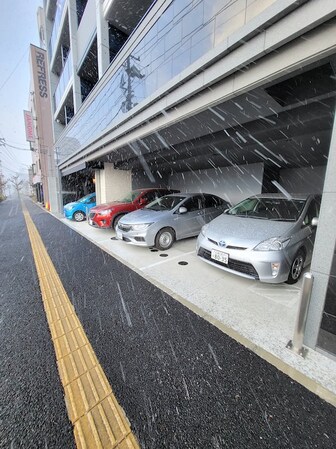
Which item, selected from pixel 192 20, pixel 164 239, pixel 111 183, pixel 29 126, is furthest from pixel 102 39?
pixel 29 126

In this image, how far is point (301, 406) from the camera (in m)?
1.41

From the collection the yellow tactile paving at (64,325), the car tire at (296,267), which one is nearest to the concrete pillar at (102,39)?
the yellow tactile paving at (64,325)

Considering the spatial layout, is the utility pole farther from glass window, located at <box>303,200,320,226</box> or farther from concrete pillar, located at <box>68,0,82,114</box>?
concrete pillar, located at <box>68,0,82,114</box>

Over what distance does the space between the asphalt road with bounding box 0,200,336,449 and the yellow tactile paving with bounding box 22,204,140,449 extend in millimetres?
56

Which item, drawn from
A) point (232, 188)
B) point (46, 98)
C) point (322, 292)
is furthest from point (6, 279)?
point (46, 98)

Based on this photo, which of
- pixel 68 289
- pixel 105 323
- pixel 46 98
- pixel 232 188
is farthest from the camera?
pixel 46 98

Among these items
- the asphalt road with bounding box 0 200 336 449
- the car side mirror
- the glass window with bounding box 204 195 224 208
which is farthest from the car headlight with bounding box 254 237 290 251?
the glass window with bounding box 204 195 224 208

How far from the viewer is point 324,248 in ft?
5.79

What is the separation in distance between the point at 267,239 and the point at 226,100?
7.87 feet

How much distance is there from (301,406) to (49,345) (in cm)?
228

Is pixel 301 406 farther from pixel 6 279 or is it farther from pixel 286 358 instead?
pixel 6 279

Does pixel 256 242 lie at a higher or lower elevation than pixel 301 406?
higher

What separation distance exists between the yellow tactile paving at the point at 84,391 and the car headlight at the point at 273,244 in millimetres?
2346

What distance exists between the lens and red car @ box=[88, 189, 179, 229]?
6.80 metres
